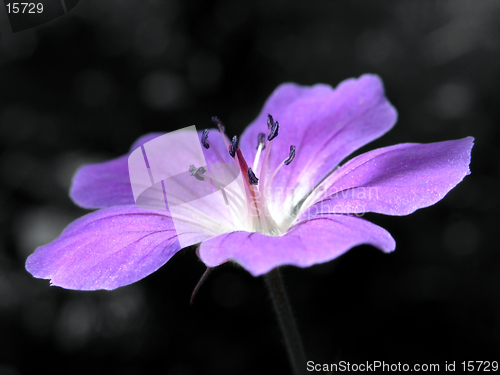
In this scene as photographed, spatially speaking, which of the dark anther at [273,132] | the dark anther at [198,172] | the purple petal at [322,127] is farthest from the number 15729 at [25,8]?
the dark anther at [273,132]

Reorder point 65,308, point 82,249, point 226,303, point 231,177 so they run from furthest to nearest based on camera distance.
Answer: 1. point 226,303
2. point 65,308
3. point 231,177
4. point 82,249

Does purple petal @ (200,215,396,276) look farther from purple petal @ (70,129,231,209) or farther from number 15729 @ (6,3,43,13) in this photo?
number 15729 @ (6,3,43,13)

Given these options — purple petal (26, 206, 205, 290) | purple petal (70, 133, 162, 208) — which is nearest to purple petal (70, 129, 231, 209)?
purple petal (70, 133, 162, 208)

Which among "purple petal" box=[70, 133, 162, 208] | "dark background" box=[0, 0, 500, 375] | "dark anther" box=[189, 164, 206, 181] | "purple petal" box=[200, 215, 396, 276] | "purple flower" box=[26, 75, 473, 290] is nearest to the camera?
"purple petal" box=[200, 215, 396, 276]

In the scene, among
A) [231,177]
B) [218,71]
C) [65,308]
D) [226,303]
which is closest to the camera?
[231,177]

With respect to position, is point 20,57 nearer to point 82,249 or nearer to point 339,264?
point 82,249

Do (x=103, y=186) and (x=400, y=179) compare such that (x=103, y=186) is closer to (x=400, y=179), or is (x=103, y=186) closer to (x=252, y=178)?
(x=252, y=178)

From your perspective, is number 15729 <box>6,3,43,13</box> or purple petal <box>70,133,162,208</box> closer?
purple petal <box>70,133,162,208</box>

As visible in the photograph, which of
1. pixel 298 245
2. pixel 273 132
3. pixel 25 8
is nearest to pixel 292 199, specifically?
pixel 273 132

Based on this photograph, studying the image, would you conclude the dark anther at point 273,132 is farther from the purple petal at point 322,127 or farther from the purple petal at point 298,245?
the purple petal at point 298,245

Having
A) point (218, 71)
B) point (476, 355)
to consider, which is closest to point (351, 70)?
point (218, 71)
